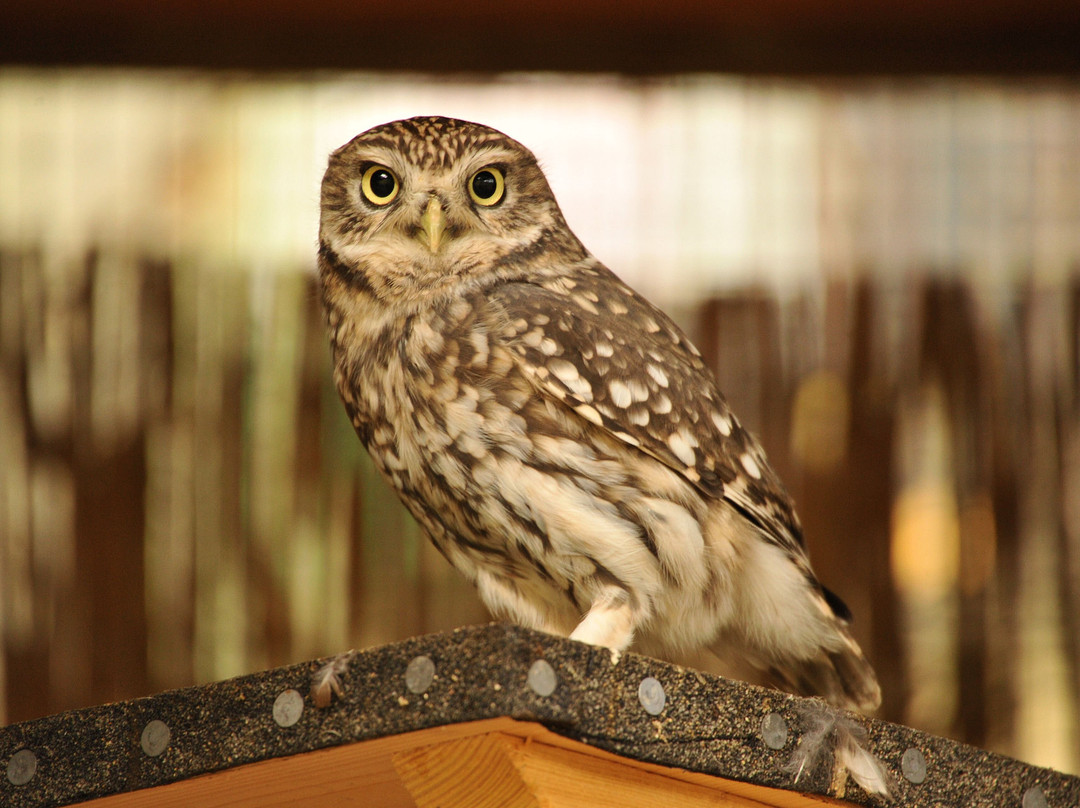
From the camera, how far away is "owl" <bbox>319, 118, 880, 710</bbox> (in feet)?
6.40

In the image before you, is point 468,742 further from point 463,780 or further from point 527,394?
point 527,394

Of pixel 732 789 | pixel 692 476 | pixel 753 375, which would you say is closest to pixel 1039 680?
pixel 753 375

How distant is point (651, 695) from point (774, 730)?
Result: 214 millimetres

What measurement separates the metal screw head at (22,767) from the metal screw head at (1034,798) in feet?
4.43

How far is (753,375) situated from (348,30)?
1.40 m

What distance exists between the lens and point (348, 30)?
11.2 feet

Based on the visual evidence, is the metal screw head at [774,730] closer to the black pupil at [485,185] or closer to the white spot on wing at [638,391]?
the white spot on wing at [638,391]

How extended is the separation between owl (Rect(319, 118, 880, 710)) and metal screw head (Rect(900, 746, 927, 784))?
0.42 m

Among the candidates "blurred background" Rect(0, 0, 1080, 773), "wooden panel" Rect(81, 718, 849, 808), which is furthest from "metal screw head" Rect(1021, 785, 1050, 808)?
"blurred background" Rect(0, 0, 1080, 773)

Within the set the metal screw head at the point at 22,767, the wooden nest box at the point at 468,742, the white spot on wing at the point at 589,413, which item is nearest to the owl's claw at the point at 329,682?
the wooden nest box at the point at 468,742

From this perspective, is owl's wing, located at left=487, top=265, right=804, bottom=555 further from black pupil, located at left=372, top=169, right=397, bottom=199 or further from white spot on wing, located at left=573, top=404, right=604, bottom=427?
black pupil, located at left=372, top=169, right=397, bottom=199

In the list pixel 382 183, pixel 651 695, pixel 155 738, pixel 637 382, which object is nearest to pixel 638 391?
pixel 637 382

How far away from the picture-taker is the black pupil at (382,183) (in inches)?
84.9

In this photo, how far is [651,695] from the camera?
1481 mm
